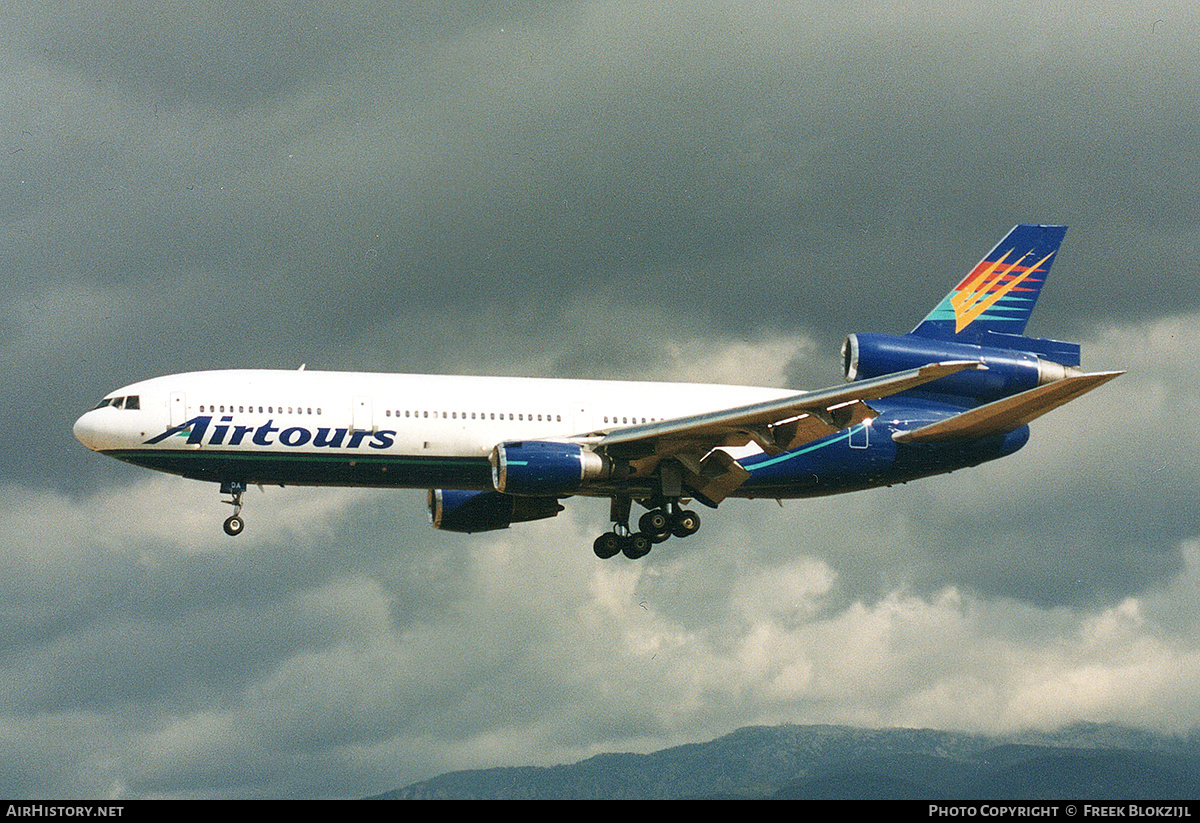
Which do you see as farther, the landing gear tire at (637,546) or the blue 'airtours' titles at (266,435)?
the landing gear tire at (637,546)

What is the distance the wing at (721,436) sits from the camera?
57250mm

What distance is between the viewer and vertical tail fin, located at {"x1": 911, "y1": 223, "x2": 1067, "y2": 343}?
67.2 meters

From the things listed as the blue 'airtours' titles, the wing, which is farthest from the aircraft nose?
the wing

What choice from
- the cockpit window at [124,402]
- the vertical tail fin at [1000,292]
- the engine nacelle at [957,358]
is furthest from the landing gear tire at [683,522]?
the cockpit window at [124,402]

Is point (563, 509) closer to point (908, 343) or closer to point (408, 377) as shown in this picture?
point (408, 377)

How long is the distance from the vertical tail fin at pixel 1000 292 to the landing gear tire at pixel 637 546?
1576cm

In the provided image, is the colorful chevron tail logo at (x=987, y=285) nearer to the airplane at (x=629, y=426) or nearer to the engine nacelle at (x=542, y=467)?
the airplane at (x=629, y=426)

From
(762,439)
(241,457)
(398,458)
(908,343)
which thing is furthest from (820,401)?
(241,457)

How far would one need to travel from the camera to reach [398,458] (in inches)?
2308

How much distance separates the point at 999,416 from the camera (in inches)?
2470

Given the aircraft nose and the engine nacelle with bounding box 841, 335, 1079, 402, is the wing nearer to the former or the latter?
the engine nacelle with bounding box 841, 335, 1079, 402
